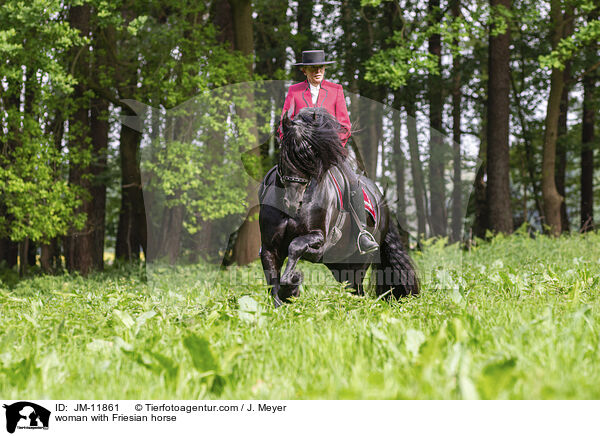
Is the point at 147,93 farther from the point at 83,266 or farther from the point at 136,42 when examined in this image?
the point at 83,266

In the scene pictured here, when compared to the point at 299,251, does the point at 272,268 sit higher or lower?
lower

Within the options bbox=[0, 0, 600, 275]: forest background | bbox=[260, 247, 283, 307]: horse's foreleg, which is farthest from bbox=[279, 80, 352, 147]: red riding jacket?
bbox=[0, 0, 600, 275]: forest background

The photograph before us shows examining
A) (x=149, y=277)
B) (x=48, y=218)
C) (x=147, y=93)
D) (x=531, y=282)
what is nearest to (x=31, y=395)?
(x=531, y=282)

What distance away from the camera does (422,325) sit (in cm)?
414

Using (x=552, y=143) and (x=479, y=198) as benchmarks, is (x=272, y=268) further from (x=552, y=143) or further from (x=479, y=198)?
(x=479, y=198)

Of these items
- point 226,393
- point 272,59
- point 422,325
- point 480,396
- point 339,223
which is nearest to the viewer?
point 480,396

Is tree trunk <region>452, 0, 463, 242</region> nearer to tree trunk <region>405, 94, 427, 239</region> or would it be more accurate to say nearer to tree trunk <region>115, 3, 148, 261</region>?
tree trunk <region>405, 94, 427, 239</region>

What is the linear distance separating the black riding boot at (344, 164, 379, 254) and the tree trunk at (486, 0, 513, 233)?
38.2 feet

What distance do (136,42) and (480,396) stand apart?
54.0 feet

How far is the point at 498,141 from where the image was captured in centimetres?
1645

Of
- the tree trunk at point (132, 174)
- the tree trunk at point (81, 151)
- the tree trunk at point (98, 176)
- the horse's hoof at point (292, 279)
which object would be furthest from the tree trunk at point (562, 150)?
the horse's hoof at point (292, 279)

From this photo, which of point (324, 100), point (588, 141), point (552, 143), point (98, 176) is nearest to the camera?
point (324, 100)
